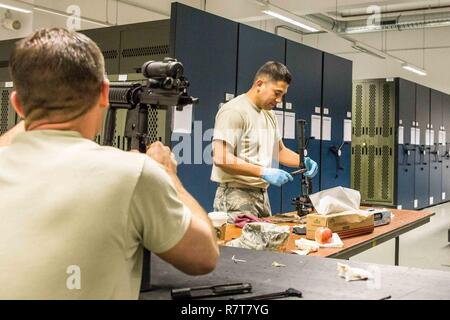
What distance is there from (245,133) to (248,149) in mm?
85

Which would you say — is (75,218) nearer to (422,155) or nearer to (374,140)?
(374,140)

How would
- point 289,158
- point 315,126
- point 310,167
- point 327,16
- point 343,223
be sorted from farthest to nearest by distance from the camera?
point 327,16 → point 315,126 → point 289,158 → point 310,167 → point 343,223

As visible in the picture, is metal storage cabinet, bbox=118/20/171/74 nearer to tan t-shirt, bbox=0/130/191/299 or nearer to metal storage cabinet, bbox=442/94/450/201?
tan t-shirt, bbox=0/130/191/299

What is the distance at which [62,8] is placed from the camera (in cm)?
681

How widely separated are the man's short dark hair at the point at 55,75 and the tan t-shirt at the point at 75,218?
74 mm

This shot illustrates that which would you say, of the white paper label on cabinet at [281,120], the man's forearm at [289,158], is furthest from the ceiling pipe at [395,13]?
the man's forearm at [289,158]

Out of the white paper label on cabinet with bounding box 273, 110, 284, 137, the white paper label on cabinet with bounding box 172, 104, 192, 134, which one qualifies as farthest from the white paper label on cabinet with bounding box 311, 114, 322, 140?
the white paper label on cabinet with bounding box 172, 104, 192, 134

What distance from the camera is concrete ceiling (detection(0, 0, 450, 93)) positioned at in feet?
22.0

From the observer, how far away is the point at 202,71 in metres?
3.27

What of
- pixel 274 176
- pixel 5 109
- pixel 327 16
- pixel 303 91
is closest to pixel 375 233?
pixel 274 176

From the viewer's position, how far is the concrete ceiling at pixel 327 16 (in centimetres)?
670

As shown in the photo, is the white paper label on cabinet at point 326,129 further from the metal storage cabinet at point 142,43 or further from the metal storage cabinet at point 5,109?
the metal storage cabinet at point 5,109

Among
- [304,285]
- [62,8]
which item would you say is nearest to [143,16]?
[62,8]

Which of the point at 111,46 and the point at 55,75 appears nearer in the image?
the point at 55,75
